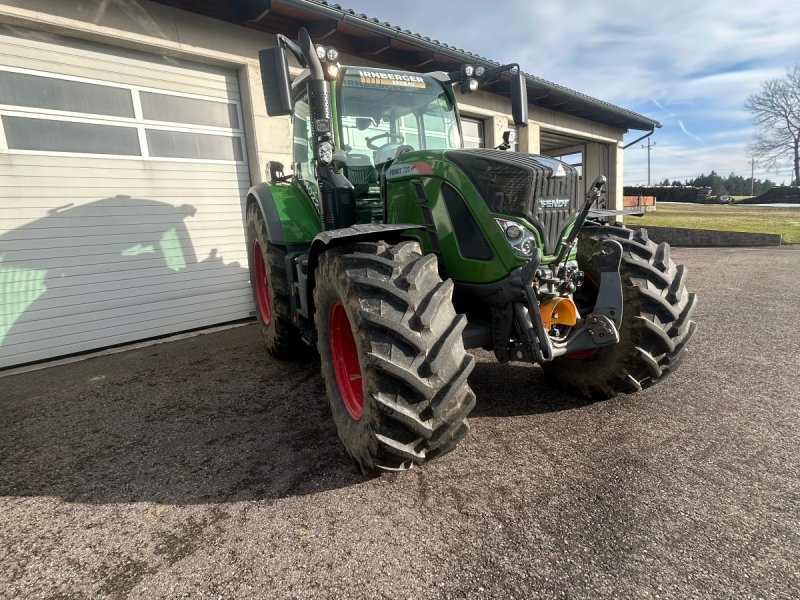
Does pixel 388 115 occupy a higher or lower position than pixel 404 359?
higher

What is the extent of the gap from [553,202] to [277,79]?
1.77 m

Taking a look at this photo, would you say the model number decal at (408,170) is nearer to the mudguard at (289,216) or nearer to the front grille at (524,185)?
the front grille at (524,185)

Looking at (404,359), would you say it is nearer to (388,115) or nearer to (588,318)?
(588,318)

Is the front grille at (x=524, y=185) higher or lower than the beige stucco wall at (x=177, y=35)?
lower

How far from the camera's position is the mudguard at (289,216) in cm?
371

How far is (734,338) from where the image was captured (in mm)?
4320

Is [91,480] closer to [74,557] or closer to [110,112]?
[74,557]

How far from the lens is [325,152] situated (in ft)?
10.1

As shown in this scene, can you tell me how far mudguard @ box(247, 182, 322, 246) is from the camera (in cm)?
371

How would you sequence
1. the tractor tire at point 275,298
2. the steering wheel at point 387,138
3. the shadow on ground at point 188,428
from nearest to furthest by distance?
the shadow on ground at point 188,428
the steering wheel at point 387,138
the tractor tire at point 275,298

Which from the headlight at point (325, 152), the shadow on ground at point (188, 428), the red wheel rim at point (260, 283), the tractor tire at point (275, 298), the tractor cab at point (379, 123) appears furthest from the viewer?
the red wheel rim at point (260, 283)

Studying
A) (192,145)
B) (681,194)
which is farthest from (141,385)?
(681,194)

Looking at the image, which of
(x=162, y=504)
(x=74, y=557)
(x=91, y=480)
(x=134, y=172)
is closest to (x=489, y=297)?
(x=162, y=504)

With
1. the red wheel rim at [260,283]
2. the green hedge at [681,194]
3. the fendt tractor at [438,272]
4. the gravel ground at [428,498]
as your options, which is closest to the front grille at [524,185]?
the fendt tractor at [438,272]
